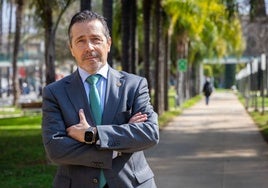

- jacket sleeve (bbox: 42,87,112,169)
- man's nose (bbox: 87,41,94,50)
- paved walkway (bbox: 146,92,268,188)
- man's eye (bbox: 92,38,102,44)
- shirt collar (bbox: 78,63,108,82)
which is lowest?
paved walkway (bbox: 146,92,268,188)

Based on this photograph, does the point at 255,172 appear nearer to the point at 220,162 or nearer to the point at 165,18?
the point at 220,162

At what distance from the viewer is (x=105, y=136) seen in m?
3.22

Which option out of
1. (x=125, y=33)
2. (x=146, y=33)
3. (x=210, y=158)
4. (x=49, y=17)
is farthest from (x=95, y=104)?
(x=146, y=33)

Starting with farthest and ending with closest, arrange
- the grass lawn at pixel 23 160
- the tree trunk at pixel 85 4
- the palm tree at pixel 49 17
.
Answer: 1. the palm tree at pixel 49 17
2. the tree trunk at pixel 85 4
3. the grass lawn at pixel 23 160

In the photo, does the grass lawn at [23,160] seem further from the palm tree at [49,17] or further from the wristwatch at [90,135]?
the wristwatch at [90,135]

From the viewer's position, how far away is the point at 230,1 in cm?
2011

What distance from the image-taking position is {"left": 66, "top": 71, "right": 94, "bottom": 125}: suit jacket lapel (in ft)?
10.9

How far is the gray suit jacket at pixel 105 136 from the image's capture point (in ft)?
10.6

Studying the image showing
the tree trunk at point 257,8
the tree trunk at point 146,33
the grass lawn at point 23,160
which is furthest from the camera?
the tree trunk at point 146,33

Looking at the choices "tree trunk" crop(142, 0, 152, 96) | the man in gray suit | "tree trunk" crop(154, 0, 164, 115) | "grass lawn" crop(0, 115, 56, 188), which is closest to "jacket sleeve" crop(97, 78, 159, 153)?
the man in gray suit

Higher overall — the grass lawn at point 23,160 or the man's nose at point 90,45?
the man's nose at point 90,45

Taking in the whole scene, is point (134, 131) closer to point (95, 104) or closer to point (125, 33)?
point (95, 104)

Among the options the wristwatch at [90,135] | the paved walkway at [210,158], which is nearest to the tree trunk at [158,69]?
the paved walkway at [210,158]

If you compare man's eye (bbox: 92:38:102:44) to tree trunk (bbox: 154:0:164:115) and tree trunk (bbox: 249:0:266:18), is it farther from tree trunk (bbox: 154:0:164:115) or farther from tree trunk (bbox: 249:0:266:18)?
tree trunk (bbox: 154:0:164:115)
